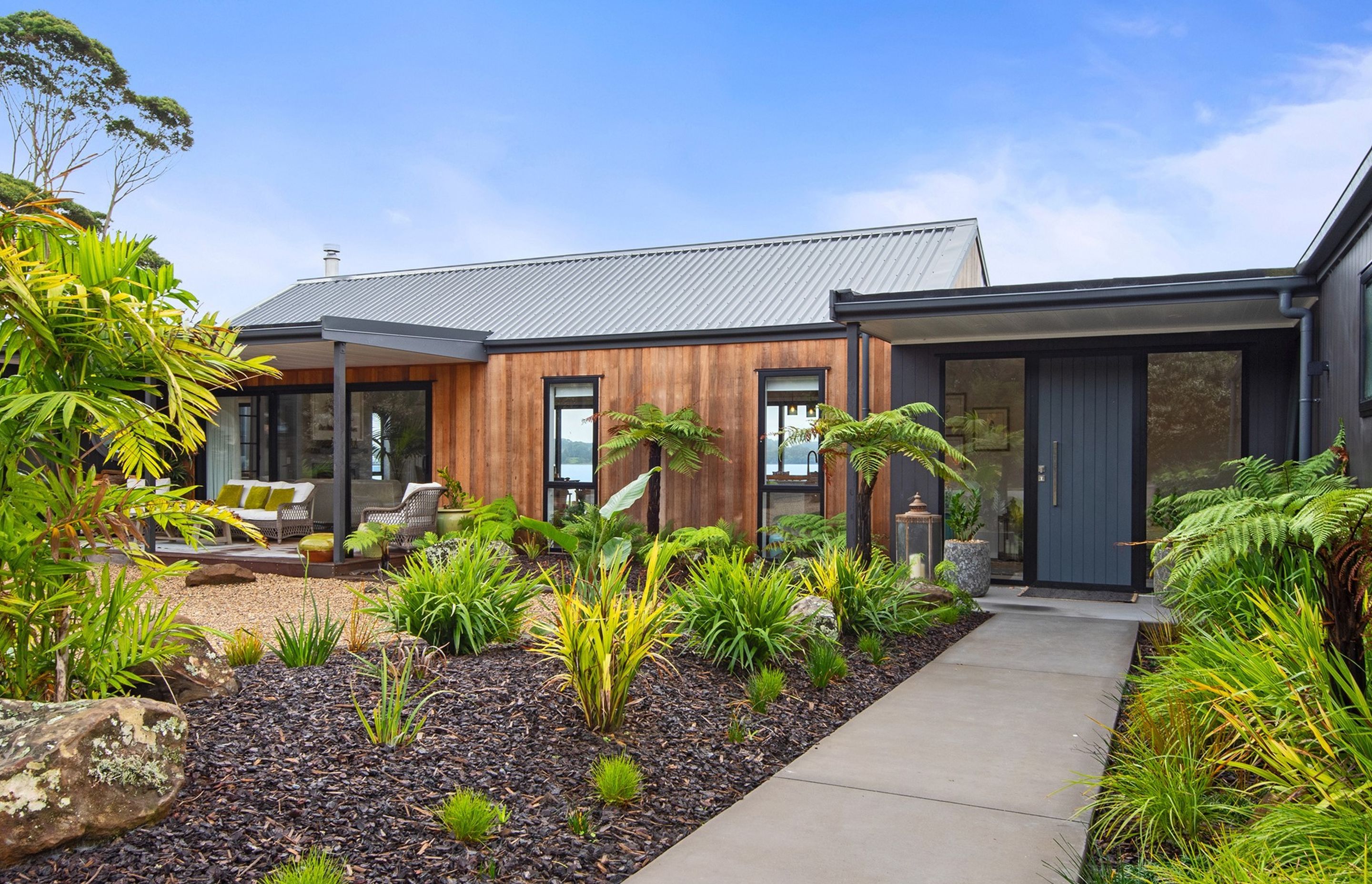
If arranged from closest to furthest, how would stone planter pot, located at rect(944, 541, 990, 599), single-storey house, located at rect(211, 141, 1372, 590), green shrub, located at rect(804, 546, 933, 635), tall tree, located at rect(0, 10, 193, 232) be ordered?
green shrub, located at rect(804, 546, 933, 635) < single-storey house, located at rect(211, 141, 1372, 590) < stone planter pot, located at rect(944, 541, 990, 599) < tall tree, located at rect(0, 10, 193, 232)

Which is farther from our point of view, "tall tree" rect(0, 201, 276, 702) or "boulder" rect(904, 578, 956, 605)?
"boulder" rect(904, 578, 956, 605)

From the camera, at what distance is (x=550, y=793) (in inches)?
133

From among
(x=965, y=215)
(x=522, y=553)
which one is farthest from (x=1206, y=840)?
(x=965, y=215)

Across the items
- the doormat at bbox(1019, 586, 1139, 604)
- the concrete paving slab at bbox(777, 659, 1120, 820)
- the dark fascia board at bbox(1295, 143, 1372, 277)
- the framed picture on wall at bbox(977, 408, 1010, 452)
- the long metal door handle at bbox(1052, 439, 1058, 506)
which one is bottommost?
the doormat at bbox(1019, 586, 1139, 604)

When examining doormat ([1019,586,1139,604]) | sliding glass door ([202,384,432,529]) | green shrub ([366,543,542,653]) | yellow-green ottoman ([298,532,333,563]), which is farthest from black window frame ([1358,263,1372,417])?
sliding glass door ([202,384,432,529])

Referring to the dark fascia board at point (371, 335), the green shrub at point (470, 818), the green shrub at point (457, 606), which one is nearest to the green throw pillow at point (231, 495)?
the dark fascia board at point (371, 335)

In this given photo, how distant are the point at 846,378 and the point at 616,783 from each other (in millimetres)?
7103

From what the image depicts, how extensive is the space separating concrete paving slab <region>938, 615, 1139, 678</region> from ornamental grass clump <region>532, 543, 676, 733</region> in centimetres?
262

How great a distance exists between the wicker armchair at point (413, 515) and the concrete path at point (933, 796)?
7.02m

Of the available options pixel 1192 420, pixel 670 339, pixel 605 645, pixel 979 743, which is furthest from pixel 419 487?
pixel 979 743

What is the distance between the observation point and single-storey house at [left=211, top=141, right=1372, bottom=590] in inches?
303

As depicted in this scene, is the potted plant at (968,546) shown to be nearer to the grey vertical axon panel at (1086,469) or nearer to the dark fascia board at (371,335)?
the grey vertical axon panel at (1086,469)

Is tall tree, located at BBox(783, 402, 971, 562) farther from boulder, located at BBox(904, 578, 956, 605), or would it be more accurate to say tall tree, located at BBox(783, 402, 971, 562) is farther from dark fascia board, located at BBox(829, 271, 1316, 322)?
dark fascia board, located at BBox(829, 271, 1316, 322)

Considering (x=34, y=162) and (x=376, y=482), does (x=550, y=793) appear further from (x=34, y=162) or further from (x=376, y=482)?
(x=34, y=162)
